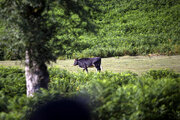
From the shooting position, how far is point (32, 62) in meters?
6.51

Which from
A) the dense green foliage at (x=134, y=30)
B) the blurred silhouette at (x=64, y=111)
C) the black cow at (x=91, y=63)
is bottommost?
the blurred silhouette at (x=64, y=111)

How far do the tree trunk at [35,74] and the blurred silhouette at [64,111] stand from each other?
1603mm

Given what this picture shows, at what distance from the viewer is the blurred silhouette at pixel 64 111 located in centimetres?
467

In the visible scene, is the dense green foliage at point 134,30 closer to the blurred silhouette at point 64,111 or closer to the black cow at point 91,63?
the black cow at point 91,63

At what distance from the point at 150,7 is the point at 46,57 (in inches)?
1514

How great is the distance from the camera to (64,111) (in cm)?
472

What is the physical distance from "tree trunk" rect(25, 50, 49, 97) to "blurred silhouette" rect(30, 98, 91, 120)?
1603mm

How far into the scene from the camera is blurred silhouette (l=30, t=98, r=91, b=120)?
15.3 ft

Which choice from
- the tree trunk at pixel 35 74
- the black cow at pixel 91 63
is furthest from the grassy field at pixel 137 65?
the tree trunk at pixel 35 74

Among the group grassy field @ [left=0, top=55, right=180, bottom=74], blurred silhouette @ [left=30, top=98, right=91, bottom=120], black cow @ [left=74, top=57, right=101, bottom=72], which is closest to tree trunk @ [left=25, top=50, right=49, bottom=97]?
blurred silhouette @ [left=30, top=98, right=91, bottom=120]

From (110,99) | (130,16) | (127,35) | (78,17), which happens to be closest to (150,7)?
(130,16)

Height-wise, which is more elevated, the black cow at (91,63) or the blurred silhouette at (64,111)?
the black cow at (91,63)

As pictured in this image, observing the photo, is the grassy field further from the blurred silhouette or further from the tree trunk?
the blurred silhouette

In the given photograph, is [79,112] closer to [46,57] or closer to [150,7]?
[46,57]
